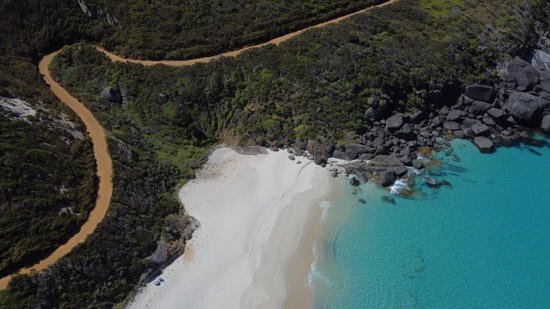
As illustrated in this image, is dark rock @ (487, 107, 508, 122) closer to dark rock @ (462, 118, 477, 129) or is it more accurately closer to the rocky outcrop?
dark rock @ (462, 118, 477, 129)

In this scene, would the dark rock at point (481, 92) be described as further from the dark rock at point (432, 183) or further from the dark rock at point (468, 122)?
the dark rock at point (432, 183)

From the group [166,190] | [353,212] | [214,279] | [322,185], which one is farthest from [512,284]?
[166,190]

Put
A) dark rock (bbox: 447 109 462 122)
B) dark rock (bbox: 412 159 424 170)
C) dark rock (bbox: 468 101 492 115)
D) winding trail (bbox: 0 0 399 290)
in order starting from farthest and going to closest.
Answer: dark rock (bbox: 468 101 492 115) → dark rock (bbox: 447 109 462 122) → dark rock (bbox: 412 159 424 170) → winding trail (bbox: 0 0 399 290)

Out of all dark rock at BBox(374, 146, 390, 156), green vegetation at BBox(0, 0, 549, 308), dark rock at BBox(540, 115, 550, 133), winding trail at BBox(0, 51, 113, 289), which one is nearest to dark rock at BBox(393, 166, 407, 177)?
dark rock at BBox(374, 146, 390, 156)

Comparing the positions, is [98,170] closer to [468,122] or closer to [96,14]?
[96,14]

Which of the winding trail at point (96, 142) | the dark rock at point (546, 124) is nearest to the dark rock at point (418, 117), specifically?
the dark rock at point (546, 124)

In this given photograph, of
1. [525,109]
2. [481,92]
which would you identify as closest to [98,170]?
[481,92]

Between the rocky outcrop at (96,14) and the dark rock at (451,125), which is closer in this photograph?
the dark rock at (451,125)
